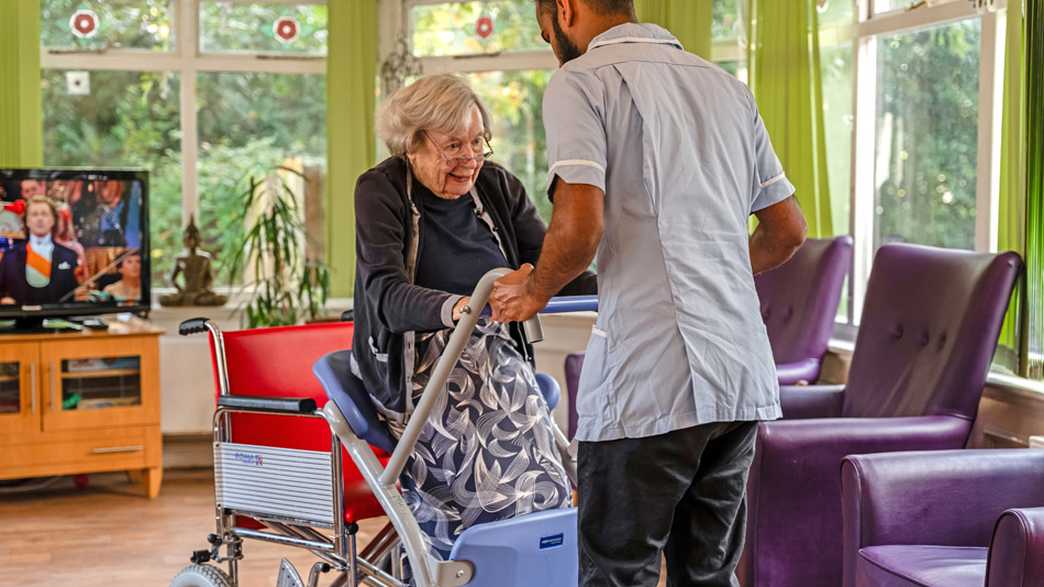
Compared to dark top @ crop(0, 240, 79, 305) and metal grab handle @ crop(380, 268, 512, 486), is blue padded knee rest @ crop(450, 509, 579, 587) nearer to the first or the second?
metal grab handle @ crop(380, 268, 512, 486)

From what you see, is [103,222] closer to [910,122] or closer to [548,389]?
[548,389]

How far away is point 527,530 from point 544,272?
0.61 metres

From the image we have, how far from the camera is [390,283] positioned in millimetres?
2248

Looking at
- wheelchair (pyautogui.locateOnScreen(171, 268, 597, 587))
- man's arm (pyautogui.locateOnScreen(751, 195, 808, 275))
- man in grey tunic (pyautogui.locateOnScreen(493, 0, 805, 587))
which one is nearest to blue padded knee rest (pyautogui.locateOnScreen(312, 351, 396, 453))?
wheelchair (pyautogui.locateOnScreen(171, 268, 597, 587))

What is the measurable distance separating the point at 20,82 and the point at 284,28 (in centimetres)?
117

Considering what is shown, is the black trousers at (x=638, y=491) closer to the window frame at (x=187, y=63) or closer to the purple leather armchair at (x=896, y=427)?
the purple leather armchair at (x=896, y=427)

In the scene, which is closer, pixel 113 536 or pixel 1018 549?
pixel 1018 549

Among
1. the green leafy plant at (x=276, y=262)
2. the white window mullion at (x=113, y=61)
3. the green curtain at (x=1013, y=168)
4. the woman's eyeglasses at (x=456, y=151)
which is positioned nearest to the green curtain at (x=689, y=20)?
the green curtain at (x=1013, y=168)

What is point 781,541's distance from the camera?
318 centimetres

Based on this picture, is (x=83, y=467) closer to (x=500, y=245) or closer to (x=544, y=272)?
(x=500, y=245)

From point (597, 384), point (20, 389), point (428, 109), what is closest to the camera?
point (597, 384)

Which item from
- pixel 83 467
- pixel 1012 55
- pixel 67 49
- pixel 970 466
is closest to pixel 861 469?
pixel 970 466

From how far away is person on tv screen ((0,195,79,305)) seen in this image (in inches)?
190

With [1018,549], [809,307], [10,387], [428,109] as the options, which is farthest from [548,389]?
[10,387]
